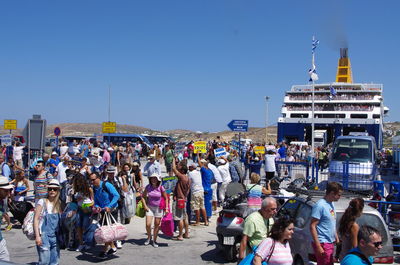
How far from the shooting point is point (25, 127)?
12.1 meters

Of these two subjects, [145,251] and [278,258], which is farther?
[145,251]

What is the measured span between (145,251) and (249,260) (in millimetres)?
4425

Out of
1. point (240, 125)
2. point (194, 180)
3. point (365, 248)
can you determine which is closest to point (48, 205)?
point (365, 248)

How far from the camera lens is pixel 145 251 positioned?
25.6 feet

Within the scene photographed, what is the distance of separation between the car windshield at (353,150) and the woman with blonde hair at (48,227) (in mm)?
13811

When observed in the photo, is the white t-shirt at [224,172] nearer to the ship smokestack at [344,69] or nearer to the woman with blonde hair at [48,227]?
the woman with blonde hair at [48,227]

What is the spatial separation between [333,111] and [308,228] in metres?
46.5

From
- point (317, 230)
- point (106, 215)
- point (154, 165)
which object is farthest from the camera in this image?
point (154, 165)

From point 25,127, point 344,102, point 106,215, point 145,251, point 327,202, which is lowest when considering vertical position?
point 145,251

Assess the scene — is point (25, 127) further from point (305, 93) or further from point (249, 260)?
point (305, 93)

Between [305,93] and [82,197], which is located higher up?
[305,93]

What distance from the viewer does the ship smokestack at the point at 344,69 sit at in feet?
210

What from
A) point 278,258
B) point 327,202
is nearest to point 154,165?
point 327,202

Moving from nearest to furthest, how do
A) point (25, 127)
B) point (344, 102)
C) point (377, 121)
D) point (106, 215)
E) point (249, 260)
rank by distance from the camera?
point (249, 260) → point (106, 215) → point (25, 127) → point (377, 121) → point (344, 102)
